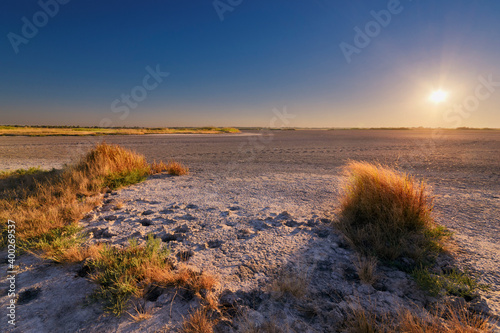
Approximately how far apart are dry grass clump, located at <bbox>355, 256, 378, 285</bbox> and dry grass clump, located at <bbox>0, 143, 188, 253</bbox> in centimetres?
419

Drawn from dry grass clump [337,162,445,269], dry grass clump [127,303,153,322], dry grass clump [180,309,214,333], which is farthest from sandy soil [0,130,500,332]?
dry grass clump [337,162,445,269]

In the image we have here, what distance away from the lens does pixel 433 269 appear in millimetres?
2896

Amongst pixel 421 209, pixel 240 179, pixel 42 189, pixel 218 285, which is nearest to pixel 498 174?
pixel 421 209

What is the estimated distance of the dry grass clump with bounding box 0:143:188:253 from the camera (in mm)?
3678

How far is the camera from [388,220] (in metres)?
3.75

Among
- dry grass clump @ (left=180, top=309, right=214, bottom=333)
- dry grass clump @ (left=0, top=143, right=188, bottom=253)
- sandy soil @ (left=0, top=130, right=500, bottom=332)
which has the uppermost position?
dry grass clump @ (left=0, top=143, right=188, bottom=253)

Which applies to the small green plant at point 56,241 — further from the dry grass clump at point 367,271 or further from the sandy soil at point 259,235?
the dry grass clump at point 367,271

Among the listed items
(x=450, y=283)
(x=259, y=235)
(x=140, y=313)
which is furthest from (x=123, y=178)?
(x=450, y=283)

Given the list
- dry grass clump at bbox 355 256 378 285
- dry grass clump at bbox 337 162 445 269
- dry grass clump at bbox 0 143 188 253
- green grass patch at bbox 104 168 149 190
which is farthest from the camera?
green grass patch at bbox 104 168 149 190

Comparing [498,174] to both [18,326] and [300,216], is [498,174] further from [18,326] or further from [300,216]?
[18,326]

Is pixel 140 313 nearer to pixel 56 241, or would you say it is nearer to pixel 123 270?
pixel 123 270

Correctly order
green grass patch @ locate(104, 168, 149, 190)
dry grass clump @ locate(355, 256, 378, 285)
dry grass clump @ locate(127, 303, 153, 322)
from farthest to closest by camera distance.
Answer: green grass patch @ locate(104, 168, 149, 190) → dry grass clump @ locate(355, 256, 378, 285) → dry grass clump @ locate(127, 303, 153, 322)

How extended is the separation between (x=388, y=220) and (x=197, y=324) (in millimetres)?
3278

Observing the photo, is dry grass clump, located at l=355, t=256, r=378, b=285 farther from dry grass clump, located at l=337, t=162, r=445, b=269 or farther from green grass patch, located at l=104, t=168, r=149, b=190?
green grass patch, located at l=104, t=168, r=149, b=190
